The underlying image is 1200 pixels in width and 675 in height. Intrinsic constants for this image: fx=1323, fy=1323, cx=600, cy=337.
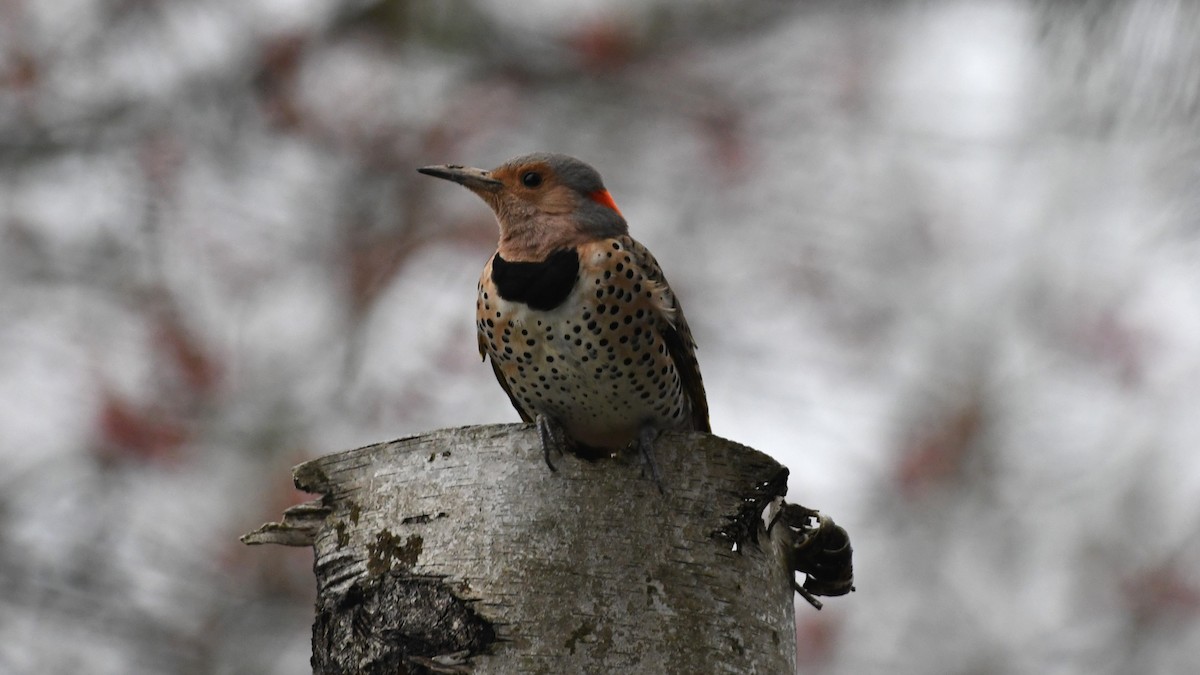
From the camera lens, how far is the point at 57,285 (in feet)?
24.2

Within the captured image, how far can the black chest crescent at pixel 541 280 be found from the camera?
3.73m

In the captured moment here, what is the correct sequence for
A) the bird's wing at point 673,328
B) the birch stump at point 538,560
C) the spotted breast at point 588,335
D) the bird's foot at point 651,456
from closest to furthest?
the birch stump at point 538,560
the bird's foot at point 651,456
the spotted breast at point 588,335
the bird's wing at point 673,328

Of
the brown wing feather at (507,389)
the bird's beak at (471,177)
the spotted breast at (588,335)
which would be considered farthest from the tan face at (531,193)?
the brown wing feather at (507,389)

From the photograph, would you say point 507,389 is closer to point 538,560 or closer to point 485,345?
point 485,345

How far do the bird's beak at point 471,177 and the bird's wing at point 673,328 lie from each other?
53 centimetres

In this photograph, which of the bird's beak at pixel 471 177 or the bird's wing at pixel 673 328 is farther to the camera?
the bird's beak at pixel 471 177

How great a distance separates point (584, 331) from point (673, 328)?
13.5 inches

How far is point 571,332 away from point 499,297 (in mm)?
258

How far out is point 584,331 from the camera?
12.2 ft

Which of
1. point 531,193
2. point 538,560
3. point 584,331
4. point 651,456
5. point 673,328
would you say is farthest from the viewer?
point 531,193

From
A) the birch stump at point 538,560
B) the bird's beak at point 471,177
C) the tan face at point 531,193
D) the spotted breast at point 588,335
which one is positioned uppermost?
the bird's beak at point 471,177

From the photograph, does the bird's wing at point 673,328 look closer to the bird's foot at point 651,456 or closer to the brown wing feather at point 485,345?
the brown wing feather at point 485,345

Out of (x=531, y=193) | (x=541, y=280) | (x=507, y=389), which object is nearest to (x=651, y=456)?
(x=541, y=280)

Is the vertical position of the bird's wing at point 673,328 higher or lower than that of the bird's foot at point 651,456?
higher
